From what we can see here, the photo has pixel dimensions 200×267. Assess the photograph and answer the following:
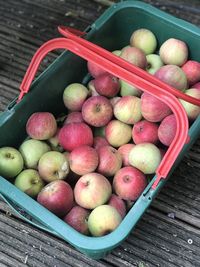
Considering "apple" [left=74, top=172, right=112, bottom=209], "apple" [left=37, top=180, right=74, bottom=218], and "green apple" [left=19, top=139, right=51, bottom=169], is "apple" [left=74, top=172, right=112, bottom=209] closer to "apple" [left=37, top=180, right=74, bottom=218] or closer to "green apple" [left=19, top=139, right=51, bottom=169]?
"apple" [left=37, top=180, right=74, bottom=218]

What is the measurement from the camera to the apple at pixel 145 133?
3.95ft

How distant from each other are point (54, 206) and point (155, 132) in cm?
32

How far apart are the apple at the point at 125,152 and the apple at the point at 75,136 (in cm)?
8

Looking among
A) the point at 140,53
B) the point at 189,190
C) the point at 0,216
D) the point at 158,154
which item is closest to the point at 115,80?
the point at 140,53

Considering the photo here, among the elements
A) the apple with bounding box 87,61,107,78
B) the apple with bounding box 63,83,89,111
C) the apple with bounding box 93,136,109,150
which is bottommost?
the apple with bounding box 93,136,109,150

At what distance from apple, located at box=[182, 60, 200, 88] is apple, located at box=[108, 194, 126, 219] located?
1.38 ft

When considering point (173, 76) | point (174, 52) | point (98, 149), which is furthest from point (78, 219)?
point (174, 52)

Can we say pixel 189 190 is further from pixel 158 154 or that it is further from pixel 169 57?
pixel 169 57

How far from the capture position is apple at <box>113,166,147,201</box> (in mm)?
1127

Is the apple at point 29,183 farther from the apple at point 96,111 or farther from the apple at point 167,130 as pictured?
the apple at point 167,130

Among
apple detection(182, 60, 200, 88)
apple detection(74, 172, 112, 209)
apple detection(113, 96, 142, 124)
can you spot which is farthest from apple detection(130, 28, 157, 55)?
apple detection(74, 172, 112, 209)

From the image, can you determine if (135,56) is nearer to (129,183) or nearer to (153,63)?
(153,63)

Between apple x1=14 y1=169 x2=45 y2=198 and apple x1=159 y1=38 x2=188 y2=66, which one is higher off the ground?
apple x1=159 y1=38 x2=188 y2=66

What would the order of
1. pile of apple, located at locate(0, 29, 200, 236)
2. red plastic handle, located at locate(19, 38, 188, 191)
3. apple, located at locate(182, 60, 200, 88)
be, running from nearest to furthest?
red plastic handle, located at locate(19, 38, 188, 191) < pile of apple, located at locate(0, 29, 200, 236) < apple, located at locate(182, 60, 200, 88)
